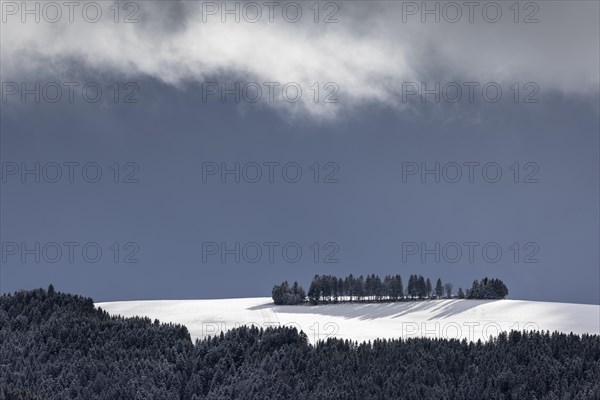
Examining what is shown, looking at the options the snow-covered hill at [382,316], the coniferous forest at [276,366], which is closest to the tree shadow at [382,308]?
the snow-covered hill at [382,316]

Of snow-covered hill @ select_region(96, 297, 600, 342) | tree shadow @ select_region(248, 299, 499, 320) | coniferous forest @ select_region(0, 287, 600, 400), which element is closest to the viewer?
coniferous forest @ select_region(0, 287, 600, 400)

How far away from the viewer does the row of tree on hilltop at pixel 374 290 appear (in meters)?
166

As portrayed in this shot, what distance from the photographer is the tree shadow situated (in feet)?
486

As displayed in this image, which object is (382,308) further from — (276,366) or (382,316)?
(276,366)

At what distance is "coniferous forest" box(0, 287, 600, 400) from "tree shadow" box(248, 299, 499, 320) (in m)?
53.5

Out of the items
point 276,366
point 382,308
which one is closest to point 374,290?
point 382,308

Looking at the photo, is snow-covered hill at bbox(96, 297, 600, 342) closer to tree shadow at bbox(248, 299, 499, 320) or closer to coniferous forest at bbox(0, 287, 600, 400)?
tree shadow at bbox(248, 299, 499, 320)

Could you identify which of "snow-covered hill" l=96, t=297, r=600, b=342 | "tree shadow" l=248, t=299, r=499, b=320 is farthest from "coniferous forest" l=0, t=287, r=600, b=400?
"tree shadow" l=248, t=299, r=499, b=320

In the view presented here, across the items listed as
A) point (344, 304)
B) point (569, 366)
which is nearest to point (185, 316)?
point (344, 304)

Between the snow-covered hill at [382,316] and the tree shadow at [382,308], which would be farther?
the tree shadow at [382,308]

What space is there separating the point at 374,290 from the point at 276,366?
95043 mm

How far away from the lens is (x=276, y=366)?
80.9m

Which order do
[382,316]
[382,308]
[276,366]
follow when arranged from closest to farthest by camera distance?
[276,366], [382,316], [382,308]

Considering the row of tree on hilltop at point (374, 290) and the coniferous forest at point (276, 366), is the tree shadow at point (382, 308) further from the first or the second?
the coniferous forest at point (276, 366)
